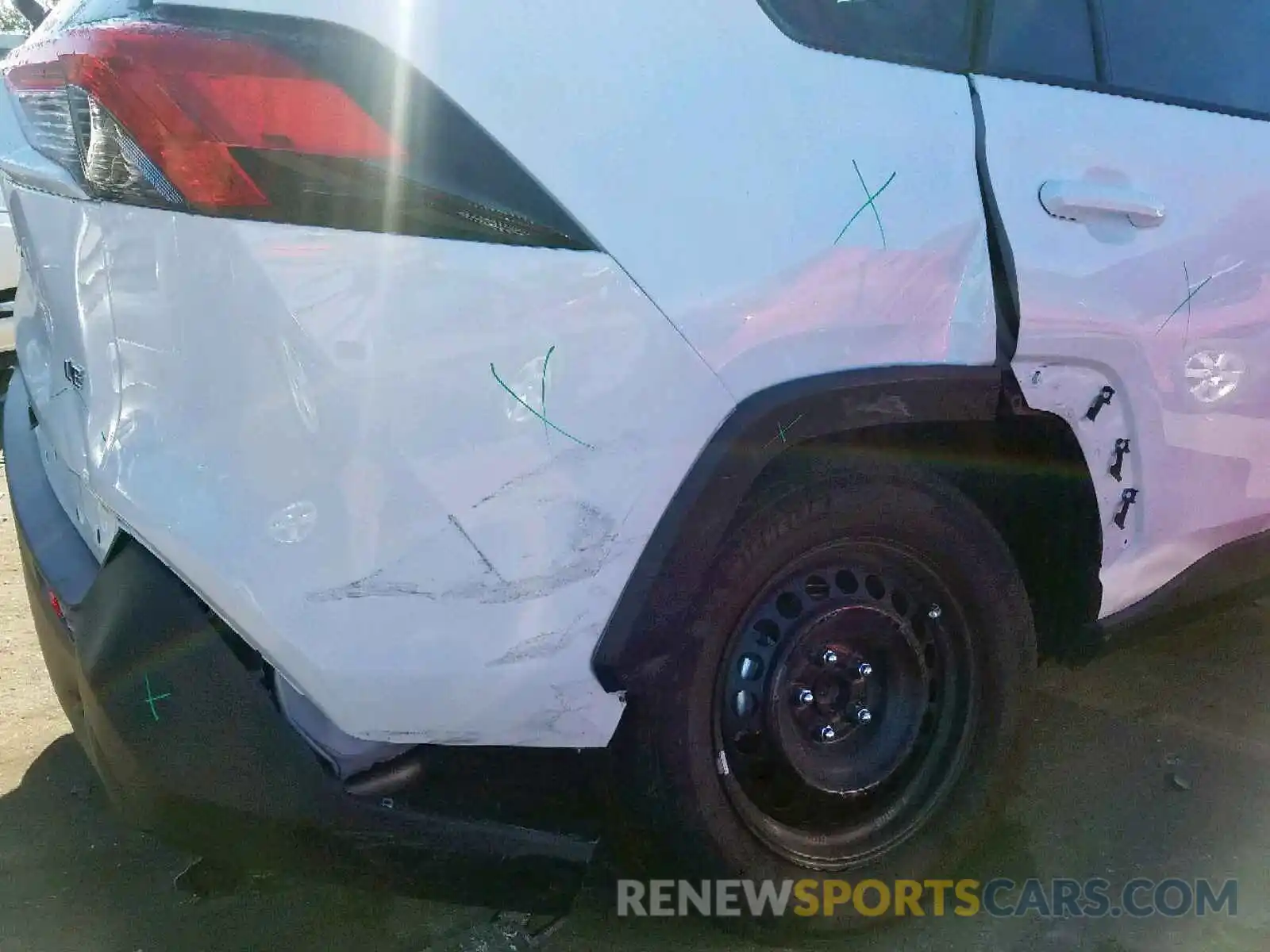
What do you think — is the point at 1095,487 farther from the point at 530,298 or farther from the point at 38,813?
the point at 38,813

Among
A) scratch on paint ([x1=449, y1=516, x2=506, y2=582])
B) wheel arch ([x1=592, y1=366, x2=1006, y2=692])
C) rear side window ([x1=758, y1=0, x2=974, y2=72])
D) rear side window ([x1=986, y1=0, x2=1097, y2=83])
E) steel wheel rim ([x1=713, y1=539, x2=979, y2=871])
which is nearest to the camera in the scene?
scratch on paint ([x1=449, y1=516, x2=506, y2=582])

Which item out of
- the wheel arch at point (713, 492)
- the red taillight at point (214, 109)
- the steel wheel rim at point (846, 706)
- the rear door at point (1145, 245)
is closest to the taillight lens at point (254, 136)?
the red taillight at point (214, 109)

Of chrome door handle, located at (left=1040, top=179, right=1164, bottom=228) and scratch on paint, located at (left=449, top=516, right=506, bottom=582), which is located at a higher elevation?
chrome door handle, located at (left=1040, top=179, right=1164, bottom=228)

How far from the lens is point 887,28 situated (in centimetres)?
190

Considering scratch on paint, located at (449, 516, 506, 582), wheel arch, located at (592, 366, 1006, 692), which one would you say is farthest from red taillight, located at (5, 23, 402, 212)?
wheel arch, located at (592, 366, 1006, 692)

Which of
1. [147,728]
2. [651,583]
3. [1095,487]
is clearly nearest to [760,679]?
[651,583]

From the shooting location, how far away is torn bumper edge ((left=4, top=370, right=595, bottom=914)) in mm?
1545

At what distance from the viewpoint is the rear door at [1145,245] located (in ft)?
6.46

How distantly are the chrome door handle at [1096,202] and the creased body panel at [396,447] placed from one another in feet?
2.54

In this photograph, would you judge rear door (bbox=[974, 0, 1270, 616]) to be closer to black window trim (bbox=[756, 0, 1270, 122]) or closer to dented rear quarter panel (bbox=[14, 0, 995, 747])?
black window trim (bbox=[756, 0, 1270, 122])

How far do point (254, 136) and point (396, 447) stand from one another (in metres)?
0.43

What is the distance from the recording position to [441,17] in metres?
1.45

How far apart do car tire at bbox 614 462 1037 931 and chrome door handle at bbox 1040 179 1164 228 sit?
0.52m

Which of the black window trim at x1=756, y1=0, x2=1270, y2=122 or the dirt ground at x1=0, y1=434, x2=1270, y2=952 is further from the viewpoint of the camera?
the dirt ground at x1=0, y1=434, x2=1270, y2=952
